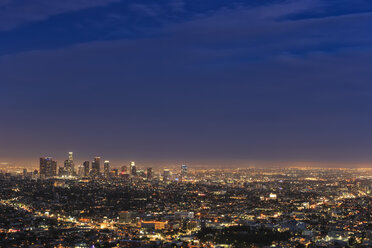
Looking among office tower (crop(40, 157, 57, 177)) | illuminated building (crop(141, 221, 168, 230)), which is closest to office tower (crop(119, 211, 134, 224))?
illuminated building (crop(141, 221, 168, 230))

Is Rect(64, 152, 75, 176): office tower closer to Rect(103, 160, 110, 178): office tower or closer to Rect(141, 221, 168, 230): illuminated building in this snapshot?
Rect(103, 160, 110, 178): office tower

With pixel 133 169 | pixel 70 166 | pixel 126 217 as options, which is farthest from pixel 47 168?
pixel 126 217

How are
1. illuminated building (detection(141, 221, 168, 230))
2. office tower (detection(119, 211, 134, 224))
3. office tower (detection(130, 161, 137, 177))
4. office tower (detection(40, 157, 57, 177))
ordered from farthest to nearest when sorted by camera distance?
office tower (detection(130, 161, 137, 177)) < office tower (detection(40, 157, 57, 177)) < office tower (detection(119, 211, 134, 224)) < illuminated building (detection(141, 221, 168, 230))

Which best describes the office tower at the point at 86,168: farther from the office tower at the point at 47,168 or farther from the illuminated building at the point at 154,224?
the illuminated building at the point at 154,224

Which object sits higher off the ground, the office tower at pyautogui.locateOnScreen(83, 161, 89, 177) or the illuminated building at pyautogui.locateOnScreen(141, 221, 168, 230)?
the office tower at pyautogui.locateOnScreen(83, 161, 89, 177)

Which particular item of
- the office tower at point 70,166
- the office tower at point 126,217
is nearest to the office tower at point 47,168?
the office tower at point 70,166

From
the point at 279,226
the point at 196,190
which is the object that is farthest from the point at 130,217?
the point at 196,190

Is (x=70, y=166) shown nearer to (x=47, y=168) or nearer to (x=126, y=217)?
(x=47, y=168)

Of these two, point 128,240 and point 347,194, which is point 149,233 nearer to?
point 128,240
